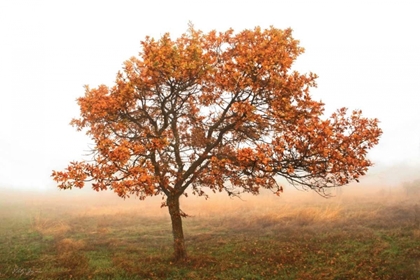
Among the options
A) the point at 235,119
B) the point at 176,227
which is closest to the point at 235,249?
the point at 176,227

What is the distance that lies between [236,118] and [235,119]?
0.21 m

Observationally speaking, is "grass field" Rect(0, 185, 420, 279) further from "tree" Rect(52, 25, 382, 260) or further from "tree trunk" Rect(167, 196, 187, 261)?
"tree" Rect(52, 25, 382, 260)

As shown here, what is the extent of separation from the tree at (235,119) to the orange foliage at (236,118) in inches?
1.7

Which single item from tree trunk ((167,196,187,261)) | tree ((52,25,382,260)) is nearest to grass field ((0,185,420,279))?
tree trunk ((167,196,187,261))

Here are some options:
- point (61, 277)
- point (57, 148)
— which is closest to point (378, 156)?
point (61, 277)

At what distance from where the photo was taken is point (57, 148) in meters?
200

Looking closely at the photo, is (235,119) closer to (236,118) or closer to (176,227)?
(236,118)

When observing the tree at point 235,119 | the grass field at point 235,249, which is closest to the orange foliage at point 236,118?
the tree at point 235,119

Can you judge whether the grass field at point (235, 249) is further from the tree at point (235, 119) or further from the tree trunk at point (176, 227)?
the tree at point (235, 119)

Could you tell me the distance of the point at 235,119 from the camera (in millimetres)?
15477

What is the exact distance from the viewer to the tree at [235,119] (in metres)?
13.0

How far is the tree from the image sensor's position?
13.0 meters

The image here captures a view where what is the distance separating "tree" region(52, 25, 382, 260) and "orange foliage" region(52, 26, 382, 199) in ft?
0.14

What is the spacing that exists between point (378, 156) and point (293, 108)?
137980 mm
